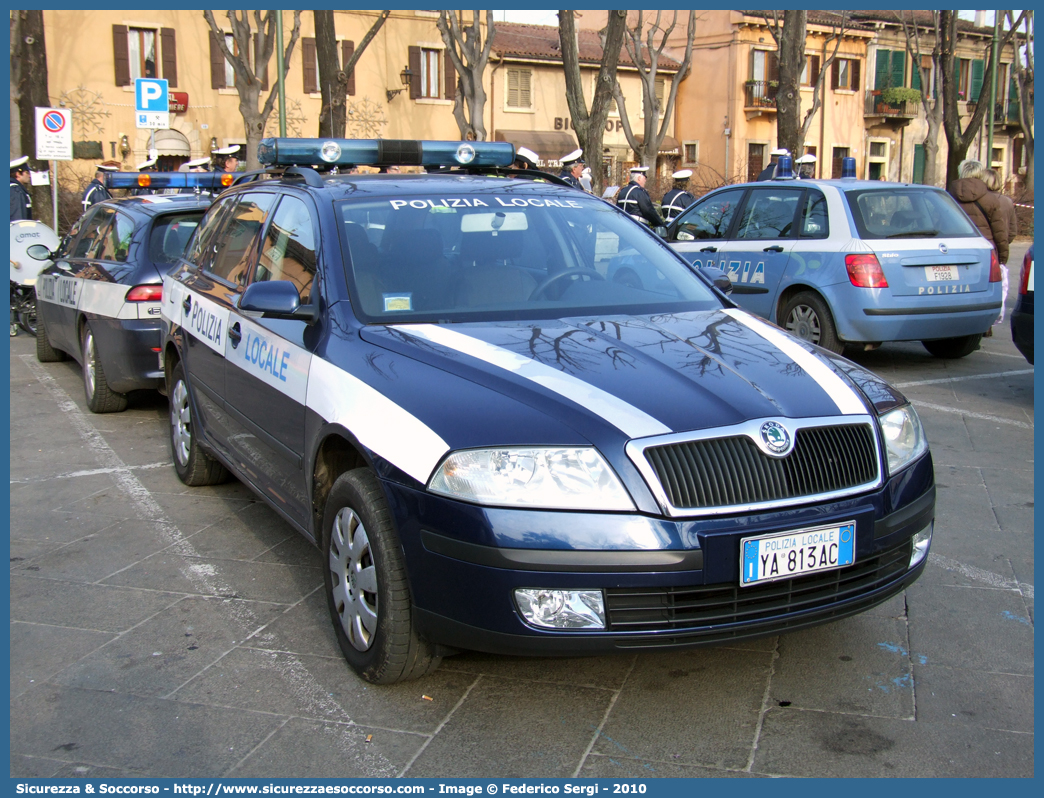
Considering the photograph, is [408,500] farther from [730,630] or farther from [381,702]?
[730,630]

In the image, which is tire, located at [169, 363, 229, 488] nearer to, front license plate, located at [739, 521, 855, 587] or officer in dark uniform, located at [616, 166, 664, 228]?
front license plate, located at [739, 521, 855, 587]

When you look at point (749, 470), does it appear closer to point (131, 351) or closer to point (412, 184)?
point (412, 184)

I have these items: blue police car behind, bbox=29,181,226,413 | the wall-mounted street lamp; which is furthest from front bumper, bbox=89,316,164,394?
the wall-mounted street lamp

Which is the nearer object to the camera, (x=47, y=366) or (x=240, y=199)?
(x=240, y=199)

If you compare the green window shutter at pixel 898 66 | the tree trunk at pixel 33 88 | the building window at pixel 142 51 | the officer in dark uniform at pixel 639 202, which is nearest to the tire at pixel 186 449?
the officer in dark uniform at pixel 639 202

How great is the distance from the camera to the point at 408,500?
3.09 meters

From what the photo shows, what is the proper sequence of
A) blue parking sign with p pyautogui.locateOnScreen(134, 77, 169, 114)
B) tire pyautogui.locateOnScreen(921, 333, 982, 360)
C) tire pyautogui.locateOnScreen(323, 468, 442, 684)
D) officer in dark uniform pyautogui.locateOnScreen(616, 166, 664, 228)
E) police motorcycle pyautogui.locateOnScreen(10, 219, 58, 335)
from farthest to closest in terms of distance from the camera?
blue parking sign with p pyautogui.locateOnScreen(134, 77, 169, 114) < officer in dark uniform pyautogui.locateOnScreen(616, 166, 664, 228) < police motorcycle pyautogui.locateOnScreen(10, 219, 58, 335) < tire pyautogui.locateOnScreen(921, 333, 982, 360) < tire pyautogui.locateOnScreen(323, 468, 442, 684)

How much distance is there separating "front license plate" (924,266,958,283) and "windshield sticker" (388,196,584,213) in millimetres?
5173

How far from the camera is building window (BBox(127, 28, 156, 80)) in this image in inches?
1310

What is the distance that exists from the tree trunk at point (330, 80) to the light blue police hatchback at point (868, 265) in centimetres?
1022

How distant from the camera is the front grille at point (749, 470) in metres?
2.95

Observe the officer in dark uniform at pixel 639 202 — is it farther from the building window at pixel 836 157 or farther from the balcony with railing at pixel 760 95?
the building window at pixel 836 157

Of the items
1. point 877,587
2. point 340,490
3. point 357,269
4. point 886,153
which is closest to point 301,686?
point 340,490

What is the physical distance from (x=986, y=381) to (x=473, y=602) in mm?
7195
